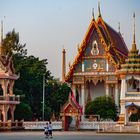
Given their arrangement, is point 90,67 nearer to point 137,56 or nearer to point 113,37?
point 113,37

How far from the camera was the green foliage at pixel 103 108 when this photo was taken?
4809 cm

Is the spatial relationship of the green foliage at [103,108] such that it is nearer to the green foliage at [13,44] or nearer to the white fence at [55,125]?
the white fence at [55,125]

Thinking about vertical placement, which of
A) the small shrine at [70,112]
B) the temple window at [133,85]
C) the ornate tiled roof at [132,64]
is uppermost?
the ornate tiled roof at [132,64]

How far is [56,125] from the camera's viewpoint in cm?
4391

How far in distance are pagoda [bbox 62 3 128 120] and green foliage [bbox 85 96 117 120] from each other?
233 cm

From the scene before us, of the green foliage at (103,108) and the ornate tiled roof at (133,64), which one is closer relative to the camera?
the ornate tiled roof at (133,64)

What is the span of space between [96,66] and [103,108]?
6.33 m

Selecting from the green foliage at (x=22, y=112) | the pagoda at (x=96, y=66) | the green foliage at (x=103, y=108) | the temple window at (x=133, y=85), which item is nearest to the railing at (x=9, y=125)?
the green foliage at (x=22, y=112)

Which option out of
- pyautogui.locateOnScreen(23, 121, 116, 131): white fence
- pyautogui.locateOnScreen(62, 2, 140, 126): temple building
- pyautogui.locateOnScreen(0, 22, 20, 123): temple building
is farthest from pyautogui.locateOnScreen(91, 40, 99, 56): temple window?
pyautogui.locateOnScreen(23, 121, 116, 131): white fence

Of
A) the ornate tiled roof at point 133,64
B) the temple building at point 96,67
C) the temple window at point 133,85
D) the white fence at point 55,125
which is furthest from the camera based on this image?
the temple building at point 96,67

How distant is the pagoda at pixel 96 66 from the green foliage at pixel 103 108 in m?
2.33

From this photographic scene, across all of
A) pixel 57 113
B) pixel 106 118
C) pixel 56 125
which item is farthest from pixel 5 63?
pixel 57 113

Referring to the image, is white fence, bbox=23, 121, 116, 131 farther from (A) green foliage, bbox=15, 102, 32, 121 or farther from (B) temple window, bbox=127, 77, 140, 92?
(B) temple window, bbox=127, 77, 140, 92

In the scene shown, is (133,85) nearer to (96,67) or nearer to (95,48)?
(96,67)
